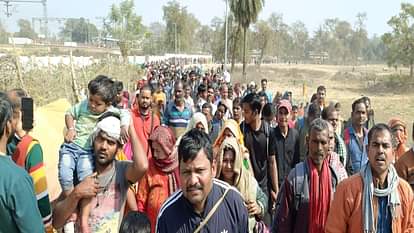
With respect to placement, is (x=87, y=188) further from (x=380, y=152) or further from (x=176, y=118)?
(x=176, y=118)

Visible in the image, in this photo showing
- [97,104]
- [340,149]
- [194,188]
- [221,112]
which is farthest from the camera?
[221,112]

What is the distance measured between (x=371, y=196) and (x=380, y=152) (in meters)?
0.30

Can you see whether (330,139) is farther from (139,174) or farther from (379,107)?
(379,107)

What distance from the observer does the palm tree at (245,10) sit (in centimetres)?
3566

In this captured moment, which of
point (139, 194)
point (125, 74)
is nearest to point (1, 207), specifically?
point (139, 194)

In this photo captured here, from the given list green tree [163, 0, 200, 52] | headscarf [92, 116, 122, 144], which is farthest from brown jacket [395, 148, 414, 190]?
green tree [163, 0, 200, 52]

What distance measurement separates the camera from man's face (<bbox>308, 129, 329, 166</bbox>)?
3.68 m

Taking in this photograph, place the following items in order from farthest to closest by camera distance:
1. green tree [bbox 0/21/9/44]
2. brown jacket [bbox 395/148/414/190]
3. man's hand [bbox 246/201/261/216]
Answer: green tree [bbox 0/21/9/44], brown jacket [bbox 395/148/414/190], man's hand [bbox 246/201/261/216]

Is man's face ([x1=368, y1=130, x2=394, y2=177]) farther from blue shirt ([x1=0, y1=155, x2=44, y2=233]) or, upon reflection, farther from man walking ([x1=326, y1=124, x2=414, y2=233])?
blue shirt ([x1=0, y1=155, x2=44, y2=233])

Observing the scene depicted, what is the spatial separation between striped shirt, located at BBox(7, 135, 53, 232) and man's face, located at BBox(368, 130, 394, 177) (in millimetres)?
1983

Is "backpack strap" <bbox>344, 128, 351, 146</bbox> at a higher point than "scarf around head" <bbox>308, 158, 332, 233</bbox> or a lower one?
higher

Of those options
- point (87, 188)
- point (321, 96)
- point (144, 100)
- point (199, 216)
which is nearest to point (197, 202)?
point (199, 216)

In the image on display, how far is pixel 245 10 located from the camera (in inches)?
1407

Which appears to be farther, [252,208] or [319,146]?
[319,146]
